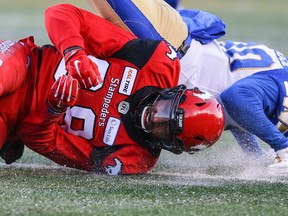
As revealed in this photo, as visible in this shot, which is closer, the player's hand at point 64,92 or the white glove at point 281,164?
the player's hand at point 64,92

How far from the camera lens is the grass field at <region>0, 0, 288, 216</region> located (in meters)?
3.15

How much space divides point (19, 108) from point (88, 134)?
38cm

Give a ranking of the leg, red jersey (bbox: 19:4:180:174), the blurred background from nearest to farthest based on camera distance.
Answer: red jersey (bbox: 19:4:180:174) → the leg → the blurred background

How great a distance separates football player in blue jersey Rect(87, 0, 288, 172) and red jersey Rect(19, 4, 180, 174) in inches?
13.3

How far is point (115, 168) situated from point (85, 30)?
0.72 metres

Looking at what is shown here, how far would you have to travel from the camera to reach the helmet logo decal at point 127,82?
3.95 m

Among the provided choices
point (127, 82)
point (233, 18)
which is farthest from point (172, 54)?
point (233, 18)

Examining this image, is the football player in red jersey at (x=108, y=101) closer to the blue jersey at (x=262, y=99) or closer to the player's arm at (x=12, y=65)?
the player's arm at (x=12, y=65)

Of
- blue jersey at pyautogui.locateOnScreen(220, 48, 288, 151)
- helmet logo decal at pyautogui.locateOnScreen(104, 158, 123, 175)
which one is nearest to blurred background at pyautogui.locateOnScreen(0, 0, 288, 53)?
blue jersey at pyautogui.locateOnScreen(220, 48, 288, 151)

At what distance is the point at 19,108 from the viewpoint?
3887mm

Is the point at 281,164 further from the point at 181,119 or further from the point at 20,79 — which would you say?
the point at 20,79

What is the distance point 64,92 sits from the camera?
358 centimetres

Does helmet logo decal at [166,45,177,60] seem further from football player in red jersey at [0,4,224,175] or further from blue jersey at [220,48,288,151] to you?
blue jersey at [220,48,288,151]

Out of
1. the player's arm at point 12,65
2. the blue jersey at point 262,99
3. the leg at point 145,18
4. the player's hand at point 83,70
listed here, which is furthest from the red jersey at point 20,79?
the blue jersey at point 262,99
